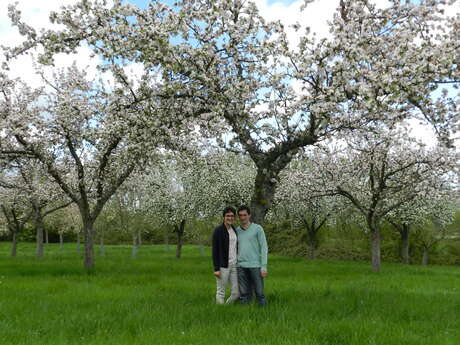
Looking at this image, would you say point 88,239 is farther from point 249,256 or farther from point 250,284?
point 249,256

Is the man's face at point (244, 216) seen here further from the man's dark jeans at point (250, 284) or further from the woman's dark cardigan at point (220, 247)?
the man's dark jeans at point (250, 284)

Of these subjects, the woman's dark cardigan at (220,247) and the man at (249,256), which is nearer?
Result: the man at (249,256)

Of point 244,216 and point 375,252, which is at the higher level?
point 244,216

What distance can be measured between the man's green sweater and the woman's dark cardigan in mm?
279

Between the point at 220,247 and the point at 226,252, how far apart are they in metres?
0.18

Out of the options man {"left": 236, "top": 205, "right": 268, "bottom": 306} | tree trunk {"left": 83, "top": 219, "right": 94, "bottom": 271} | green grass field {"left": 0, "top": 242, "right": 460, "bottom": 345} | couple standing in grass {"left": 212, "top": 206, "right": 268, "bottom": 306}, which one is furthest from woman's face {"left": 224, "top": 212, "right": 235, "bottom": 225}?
tree trunk {"left": 83, "top": 219, "right": 94, "bottom": 271}

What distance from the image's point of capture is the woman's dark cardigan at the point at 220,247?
9.41 metres

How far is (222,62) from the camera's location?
1060 cm

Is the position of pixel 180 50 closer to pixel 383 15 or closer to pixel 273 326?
pixel 383 15

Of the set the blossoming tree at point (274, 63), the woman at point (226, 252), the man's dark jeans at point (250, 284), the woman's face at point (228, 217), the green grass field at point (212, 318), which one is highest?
the blossoming tree at point (274, 63)

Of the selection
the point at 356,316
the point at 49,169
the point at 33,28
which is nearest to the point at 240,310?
the point at 356,316

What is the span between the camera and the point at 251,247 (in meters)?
9.37

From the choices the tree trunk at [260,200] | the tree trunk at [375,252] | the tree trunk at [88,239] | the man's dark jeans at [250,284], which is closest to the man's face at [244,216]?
the man's dark jeans at [250,284]

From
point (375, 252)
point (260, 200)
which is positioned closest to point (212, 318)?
point (260, 200)
